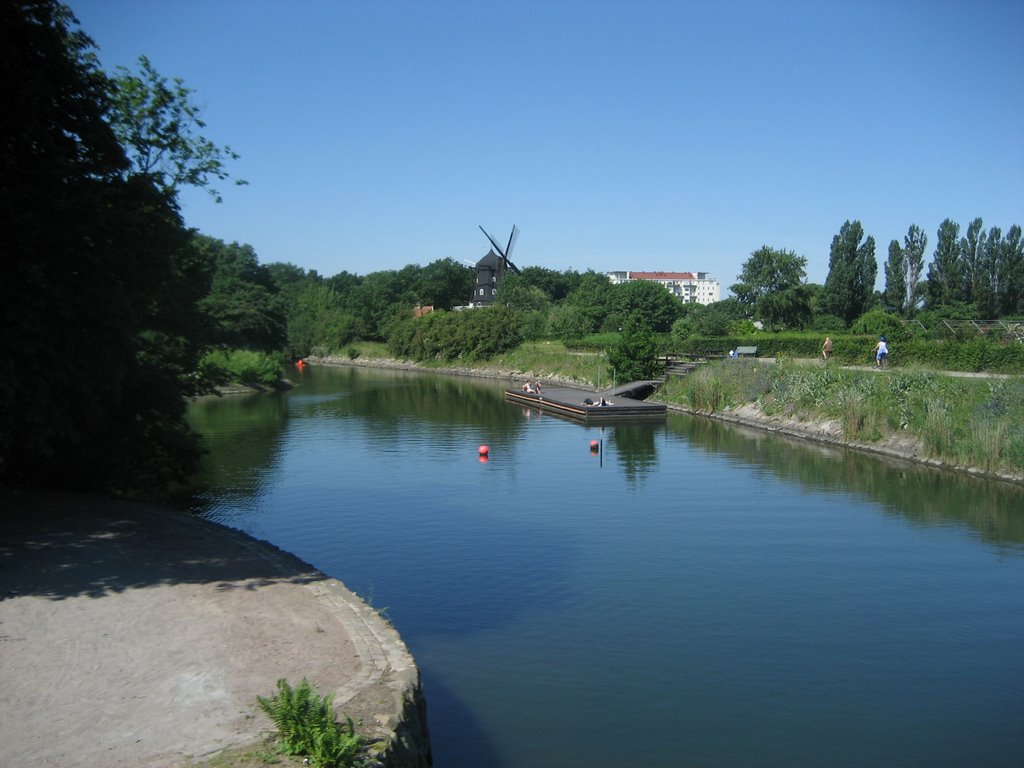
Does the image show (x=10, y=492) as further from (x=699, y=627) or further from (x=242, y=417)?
(x=242, y=417)

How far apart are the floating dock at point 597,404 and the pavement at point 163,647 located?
27.6 m

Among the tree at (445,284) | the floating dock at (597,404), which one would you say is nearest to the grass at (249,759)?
the floating dock at (597,404)

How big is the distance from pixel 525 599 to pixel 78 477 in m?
8.75

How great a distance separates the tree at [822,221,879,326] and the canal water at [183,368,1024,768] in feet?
125

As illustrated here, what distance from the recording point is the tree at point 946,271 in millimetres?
63041

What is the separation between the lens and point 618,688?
1035cm

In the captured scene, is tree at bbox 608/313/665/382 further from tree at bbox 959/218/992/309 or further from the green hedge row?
tree at bbox 959/218/992/309

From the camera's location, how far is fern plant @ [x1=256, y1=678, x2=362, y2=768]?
581cm

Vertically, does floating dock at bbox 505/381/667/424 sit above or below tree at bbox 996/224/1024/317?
below

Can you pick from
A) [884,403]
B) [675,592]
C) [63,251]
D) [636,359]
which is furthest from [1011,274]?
[63,251]

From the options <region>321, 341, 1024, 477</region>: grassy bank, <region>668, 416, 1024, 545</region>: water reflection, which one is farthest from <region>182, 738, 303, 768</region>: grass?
<region>321, 341, 1024, 477</region>: grassy bank

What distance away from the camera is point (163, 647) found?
790 centimetres

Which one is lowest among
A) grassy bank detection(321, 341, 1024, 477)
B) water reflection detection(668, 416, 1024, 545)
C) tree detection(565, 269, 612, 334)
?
water reflection detection(668, 416, 1024, 545)

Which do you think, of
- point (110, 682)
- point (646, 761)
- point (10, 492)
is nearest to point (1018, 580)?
point (646, 761)
